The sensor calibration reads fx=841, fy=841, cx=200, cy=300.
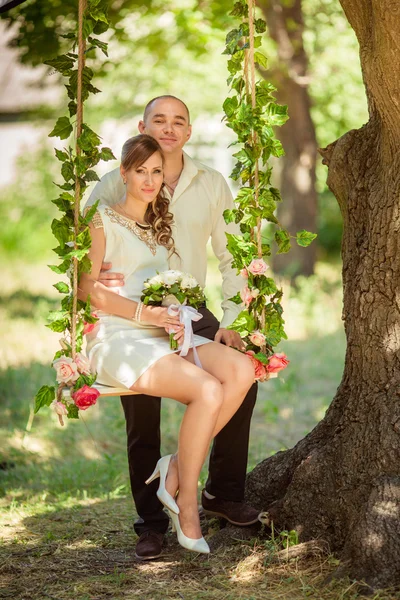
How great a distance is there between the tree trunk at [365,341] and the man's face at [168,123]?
81 centimetres

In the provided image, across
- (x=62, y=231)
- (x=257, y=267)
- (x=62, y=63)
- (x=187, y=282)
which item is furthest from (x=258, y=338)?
(x=62, y=63)

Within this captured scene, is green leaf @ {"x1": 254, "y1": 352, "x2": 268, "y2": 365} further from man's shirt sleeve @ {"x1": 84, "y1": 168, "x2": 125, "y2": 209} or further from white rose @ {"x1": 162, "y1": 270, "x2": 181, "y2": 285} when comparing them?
man's shirt sleeve @ {"x1": 84, "y1": 168, "x2": 125, "y2": 209}

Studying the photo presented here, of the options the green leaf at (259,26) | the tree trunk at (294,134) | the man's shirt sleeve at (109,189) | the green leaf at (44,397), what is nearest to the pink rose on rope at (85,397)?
the green leaf at (44,397)

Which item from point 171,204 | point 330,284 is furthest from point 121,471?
point 330,284

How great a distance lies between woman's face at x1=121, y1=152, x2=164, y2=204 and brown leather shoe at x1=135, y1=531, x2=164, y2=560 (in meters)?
1.61

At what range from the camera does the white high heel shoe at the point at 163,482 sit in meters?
3.65

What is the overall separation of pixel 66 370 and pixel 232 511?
1114 millimetres

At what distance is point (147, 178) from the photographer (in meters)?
4.02

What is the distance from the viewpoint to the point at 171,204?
430cm

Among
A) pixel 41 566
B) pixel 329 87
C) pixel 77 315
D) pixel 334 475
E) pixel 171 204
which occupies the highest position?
pixel 329 87

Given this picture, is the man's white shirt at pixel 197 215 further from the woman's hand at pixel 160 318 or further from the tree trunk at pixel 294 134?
the tree trunk at pixel 294 134

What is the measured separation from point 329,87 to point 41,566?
1235cm

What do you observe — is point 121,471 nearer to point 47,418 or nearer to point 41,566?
point 47,418

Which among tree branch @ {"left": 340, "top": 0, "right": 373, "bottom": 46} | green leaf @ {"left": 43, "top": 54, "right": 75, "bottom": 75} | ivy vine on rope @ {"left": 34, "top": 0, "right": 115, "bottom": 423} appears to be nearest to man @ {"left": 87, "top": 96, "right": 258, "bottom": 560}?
ivy vine on rope @ {"left": 34, "top": 0, "right": 115, "bottom": 423}
